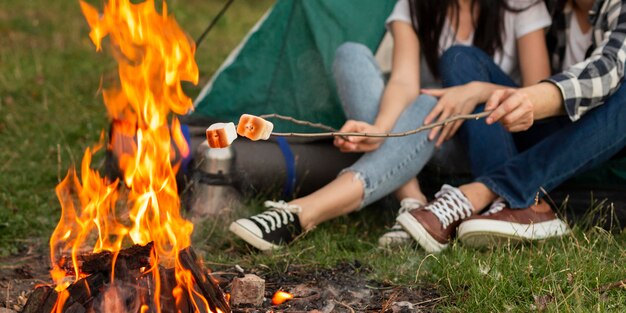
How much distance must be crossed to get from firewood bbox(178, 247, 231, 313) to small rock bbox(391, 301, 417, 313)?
0.46 m

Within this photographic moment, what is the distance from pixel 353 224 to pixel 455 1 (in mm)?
980

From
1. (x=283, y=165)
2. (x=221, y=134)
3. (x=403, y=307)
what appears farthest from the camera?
(x=283, y=165)

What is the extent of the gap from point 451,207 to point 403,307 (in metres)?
0.71

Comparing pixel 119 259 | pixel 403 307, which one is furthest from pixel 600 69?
pixel 119 259

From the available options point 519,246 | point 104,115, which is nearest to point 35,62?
point 104,115

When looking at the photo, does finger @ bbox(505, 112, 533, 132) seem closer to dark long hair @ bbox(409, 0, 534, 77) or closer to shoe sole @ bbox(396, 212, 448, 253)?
shoe sole @ bbox(396, 212, 448, 253)

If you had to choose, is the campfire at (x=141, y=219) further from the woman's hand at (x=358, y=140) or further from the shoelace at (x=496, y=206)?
the shoelace at (x=496, y=206)

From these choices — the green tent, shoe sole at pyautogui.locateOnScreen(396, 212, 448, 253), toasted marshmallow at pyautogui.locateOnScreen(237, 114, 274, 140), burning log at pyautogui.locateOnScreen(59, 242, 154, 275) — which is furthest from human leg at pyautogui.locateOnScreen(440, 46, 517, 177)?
burning log at pyautogui.locateOnScreen(59, 242, 154, 275)

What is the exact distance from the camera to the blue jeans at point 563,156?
9.44 ft

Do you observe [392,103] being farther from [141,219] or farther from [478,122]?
[141,219]

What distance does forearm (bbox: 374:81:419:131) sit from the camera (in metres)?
3.12

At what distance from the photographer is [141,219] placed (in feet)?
7.39

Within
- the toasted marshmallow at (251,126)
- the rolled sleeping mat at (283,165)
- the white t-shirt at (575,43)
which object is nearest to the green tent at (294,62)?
the rolled sleeping mat at (283,165)

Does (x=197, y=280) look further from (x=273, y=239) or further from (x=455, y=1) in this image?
(x=455, y=1)
